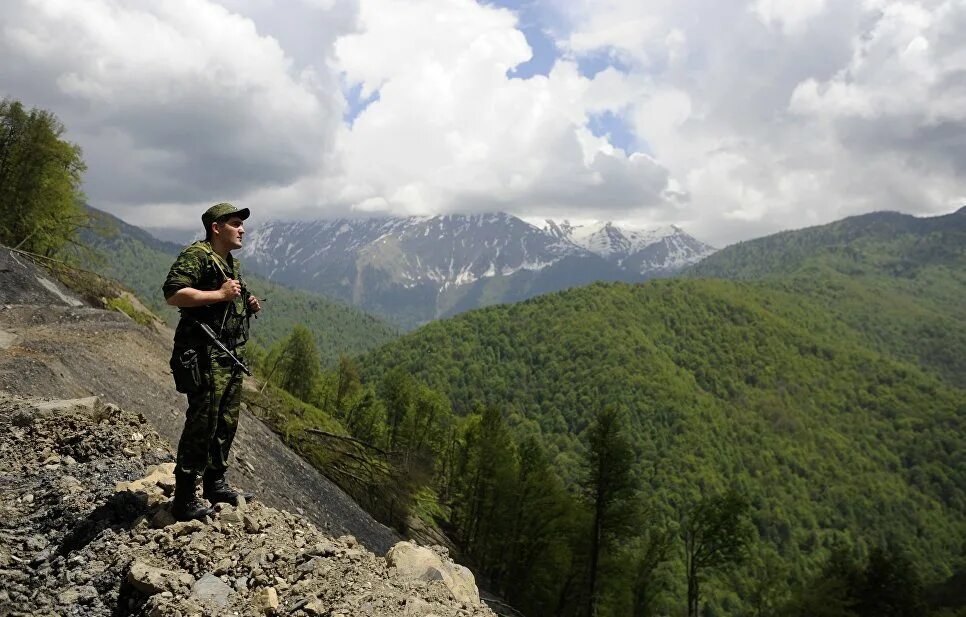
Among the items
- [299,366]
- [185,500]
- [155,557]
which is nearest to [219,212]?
[185,500]

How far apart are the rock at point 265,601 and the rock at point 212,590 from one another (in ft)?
0.69

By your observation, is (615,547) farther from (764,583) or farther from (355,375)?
(355,375)

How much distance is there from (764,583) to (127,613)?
40.9m

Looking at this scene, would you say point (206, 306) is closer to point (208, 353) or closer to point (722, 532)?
point (208, 353)

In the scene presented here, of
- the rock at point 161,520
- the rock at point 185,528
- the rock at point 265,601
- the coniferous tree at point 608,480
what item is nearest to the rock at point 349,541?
the rock at point 265,601

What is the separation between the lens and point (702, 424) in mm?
167000

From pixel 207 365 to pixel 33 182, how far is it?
3187 cm

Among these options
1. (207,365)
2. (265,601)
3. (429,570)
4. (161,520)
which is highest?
(207,365)

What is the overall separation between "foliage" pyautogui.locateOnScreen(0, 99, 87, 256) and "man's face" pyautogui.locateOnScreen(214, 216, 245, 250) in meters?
28.4

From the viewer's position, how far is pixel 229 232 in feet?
18.3

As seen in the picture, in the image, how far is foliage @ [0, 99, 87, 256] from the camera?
27.0 meters

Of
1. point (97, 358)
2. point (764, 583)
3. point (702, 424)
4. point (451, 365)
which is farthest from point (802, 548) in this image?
point (97, 358)

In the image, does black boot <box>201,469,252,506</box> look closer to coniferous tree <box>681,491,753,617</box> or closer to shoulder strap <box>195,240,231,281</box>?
shoulder strap <box>195,240,231,281</box>

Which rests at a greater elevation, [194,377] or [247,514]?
[194,377]
